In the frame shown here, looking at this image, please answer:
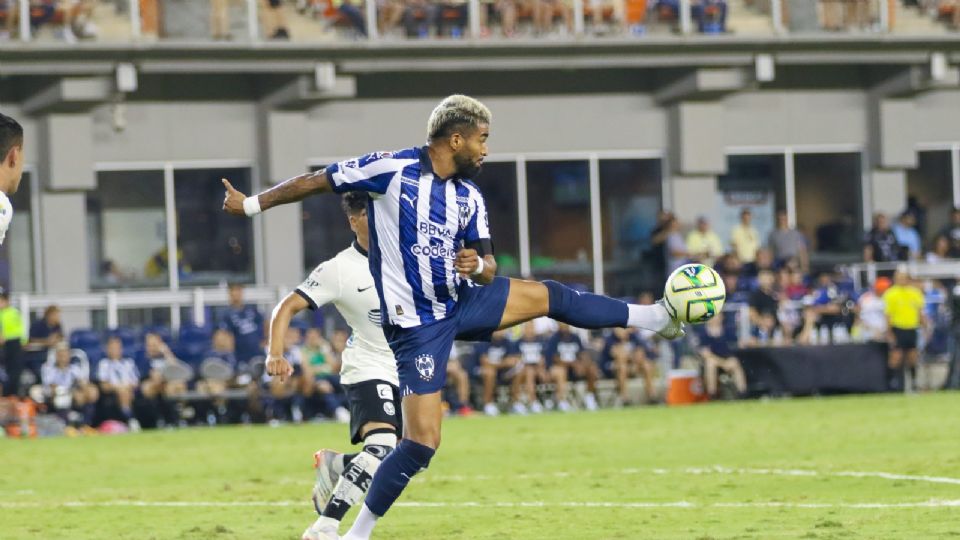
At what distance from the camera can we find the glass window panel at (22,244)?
26219 millimetres

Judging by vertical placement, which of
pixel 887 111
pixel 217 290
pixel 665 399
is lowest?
pixel 665 399

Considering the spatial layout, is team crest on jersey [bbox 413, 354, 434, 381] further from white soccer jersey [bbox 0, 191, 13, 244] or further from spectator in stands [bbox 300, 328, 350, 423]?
spectator in stands [bbox 300, 328, 350, 423]

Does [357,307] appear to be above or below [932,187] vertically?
below

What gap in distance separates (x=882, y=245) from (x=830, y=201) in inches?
119

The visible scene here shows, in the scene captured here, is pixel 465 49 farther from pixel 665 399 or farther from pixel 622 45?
pixel 665 399

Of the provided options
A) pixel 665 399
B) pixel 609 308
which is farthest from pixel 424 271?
pixel 665 399

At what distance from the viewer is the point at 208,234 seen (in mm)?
27438

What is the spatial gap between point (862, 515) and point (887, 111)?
71.3 ft

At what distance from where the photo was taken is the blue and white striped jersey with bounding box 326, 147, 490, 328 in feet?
26.4

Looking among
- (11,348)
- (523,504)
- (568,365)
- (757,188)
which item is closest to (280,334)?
(523,504)

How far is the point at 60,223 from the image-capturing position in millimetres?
26297

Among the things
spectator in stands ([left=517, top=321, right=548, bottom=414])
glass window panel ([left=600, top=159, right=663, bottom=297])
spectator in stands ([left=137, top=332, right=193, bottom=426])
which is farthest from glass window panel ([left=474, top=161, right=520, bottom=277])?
spectator in stands ([left=137, top=332, right=193, bottom=426])

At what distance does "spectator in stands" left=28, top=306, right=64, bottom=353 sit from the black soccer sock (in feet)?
45.7

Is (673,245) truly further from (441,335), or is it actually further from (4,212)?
(4,212)
